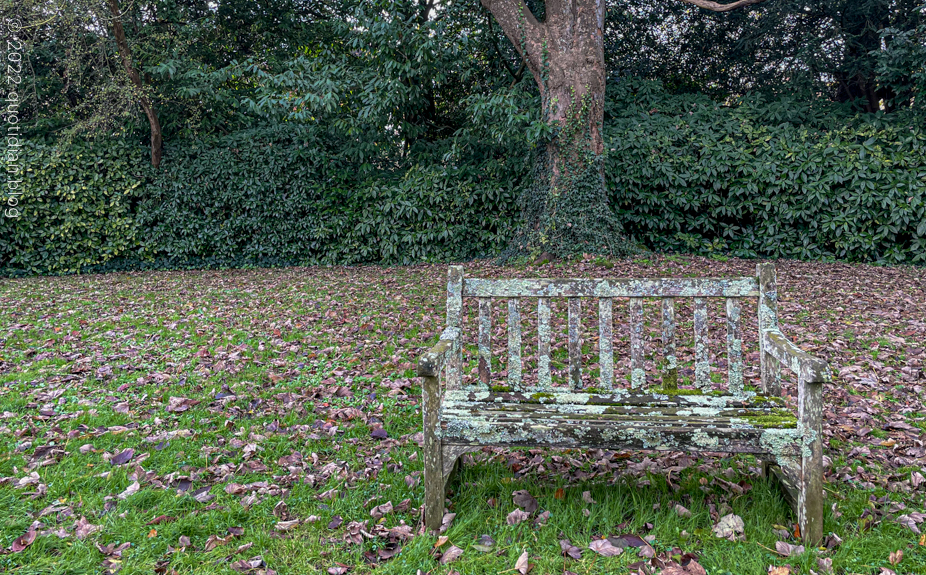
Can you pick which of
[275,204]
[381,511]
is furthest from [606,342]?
[275,204]

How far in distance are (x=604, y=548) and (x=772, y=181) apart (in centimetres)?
927

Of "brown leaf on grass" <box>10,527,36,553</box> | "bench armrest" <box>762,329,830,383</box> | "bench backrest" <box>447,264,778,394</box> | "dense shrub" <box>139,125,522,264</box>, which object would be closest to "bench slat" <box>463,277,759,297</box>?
"bench backrest" <box>447,264,778,394</box>

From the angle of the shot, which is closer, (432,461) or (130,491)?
(432,461)

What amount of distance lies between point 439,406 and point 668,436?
3.43ft

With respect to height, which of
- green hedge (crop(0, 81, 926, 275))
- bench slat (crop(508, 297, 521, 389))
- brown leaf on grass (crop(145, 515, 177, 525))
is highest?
green hedge (crop(0, 81, 926, 275))

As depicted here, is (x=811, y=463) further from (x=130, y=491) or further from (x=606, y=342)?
(x=130, y=491)

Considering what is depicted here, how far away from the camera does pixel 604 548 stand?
265cm

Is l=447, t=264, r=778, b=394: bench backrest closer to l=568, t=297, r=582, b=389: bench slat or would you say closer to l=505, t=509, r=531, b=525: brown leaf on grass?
l=568, t=297, r=582, b=389: bench slat

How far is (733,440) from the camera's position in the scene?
2.59 metres

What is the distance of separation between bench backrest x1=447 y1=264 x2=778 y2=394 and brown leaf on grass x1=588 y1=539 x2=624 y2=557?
2.86 feet

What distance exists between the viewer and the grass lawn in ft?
8.64

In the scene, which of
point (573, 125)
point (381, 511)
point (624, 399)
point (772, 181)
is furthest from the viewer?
point (772, 181)

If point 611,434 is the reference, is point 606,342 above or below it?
above

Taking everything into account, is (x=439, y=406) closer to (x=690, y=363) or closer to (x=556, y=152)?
(x=690, y=363)
